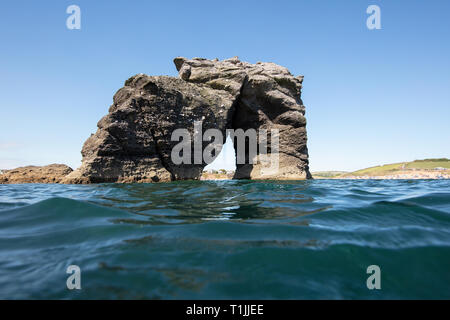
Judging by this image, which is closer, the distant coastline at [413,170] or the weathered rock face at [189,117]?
the weathered rock face at [189,117]

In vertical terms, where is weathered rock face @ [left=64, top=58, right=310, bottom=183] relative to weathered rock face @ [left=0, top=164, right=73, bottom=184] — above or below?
above

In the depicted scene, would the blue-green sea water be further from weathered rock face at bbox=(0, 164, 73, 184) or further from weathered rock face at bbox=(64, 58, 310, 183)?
weathered rock face at bbox=(0, 164, 73, 184)

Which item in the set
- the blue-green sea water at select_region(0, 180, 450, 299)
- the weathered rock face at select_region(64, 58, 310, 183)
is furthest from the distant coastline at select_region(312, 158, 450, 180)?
the blue-green sea water at select_region(0, 180, 450, 299)

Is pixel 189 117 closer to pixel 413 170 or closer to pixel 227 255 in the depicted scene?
pixel 227 255

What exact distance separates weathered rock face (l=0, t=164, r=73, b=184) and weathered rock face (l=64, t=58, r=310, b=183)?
525cm

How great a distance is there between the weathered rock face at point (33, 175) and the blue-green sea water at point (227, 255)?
17487mm

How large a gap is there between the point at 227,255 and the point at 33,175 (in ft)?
70.9

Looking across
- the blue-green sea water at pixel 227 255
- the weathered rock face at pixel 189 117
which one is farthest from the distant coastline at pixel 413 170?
the blue-green sea water at pixel 227 255

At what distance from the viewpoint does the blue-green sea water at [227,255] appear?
161 centimetres

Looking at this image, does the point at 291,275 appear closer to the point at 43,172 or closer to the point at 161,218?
the point at 161,218

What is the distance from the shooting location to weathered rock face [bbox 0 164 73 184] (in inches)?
688

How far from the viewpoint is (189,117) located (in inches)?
683

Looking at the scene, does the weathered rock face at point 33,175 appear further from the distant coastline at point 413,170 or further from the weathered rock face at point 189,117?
the distant coastline at point 413,170

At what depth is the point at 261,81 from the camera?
20828 millimetres
